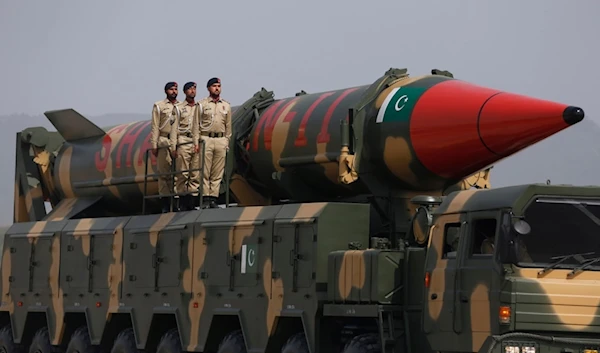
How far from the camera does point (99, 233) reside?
1537 cm

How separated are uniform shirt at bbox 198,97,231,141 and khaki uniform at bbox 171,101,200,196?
8 cm

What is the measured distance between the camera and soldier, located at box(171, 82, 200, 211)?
1457 centimetres

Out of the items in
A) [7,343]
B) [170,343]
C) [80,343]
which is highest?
[170,343]

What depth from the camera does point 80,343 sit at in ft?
50.6

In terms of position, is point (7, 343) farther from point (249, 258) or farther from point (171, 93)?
point (249, 258)

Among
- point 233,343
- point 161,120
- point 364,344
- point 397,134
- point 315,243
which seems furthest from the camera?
point 161,120

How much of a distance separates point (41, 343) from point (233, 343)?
437 centimetres

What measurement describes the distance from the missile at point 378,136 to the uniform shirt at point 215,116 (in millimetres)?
291

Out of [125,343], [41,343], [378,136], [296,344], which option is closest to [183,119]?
[125,343]

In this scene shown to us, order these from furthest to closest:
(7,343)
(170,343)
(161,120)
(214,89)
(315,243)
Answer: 1. (7,343)
2. (161,120)
3. (214,89)
4. (170,343)
5. (315,243)

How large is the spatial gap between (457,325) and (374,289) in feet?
4.24

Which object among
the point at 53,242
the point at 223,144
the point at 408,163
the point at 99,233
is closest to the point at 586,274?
the point at 408,163

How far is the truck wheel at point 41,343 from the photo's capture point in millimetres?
16203

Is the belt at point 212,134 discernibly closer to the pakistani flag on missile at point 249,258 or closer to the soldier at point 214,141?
the soldier at point 214,141
